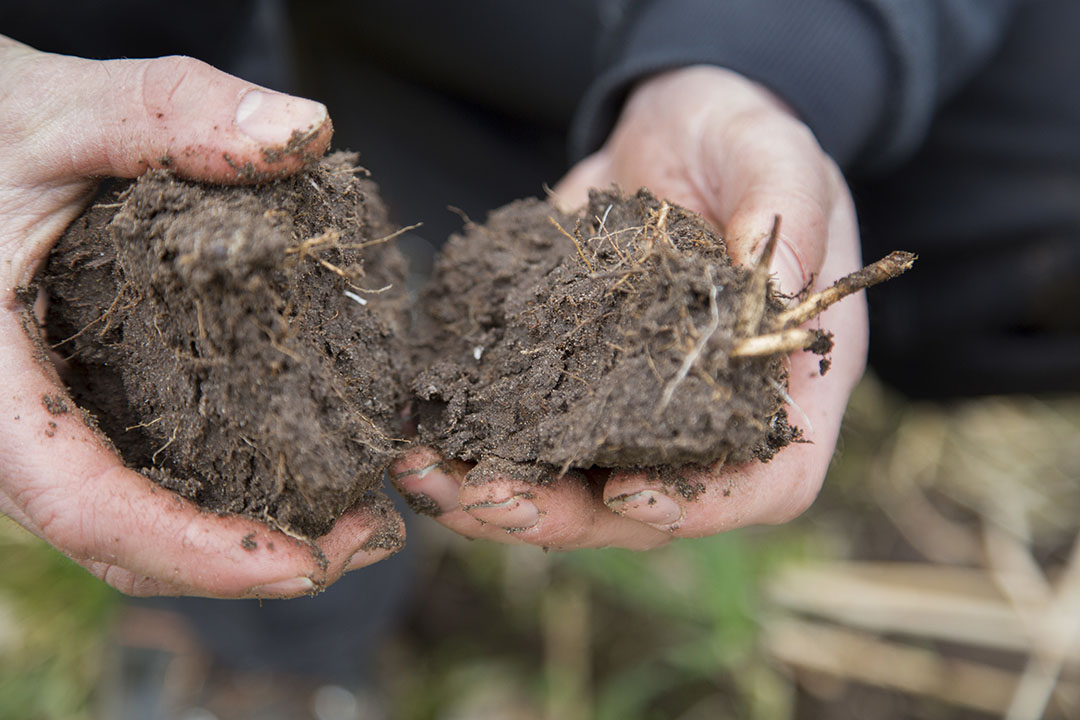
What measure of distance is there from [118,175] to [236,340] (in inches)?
16.9

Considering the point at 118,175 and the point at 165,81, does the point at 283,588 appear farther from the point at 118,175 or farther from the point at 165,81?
the point at 165,81

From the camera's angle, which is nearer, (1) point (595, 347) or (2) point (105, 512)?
(2) point (105, 512)

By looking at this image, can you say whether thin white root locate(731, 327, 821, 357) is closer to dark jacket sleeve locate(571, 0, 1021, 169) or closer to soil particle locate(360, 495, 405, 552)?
soil particle locate(360, 495, 405, 552)

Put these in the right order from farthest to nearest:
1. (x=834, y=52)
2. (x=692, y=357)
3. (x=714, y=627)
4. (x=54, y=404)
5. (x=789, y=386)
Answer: (x=714, y=627), (x=834, y=52), (x=789, y=386), (x=54, y=404), (x=692, y=357)

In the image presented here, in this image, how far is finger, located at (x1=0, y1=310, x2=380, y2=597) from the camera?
1.23m

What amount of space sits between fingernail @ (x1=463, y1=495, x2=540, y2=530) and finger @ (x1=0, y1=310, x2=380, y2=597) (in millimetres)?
313

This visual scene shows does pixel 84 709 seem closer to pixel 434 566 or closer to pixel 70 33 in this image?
pixel 434 566

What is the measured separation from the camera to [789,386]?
4.98 ft

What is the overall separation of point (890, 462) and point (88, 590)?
146 inches

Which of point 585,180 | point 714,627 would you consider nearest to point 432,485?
point 585,180

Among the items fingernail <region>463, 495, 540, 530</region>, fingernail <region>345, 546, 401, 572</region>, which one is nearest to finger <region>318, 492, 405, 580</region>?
fingernail <region>345, 546, 401, 572</region>

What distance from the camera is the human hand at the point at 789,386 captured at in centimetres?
135

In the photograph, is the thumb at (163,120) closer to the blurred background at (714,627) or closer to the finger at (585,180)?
the finger at (585,180)

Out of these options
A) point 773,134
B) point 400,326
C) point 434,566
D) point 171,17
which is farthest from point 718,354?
point 434,566
